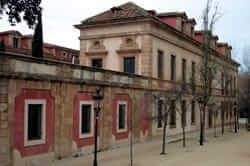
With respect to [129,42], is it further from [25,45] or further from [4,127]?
[25,45]

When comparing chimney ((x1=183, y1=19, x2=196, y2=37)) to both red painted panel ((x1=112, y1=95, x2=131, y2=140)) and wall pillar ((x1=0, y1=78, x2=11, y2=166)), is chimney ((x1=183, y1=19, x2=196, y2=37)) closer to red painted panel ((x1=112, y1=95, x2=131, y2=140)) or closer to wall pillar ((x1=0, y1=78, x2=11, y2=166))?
red painted panel ((x1=112, y1=95, x2=131, y2=140))

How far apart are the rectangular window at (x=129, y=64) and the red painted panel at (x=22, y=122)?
1036cm

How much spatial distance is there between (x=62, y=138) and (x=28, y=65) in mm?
3973

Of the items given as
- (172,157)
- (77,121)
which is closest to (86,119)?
(77,121)

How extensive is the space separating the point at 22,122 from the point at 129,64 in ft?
40.8

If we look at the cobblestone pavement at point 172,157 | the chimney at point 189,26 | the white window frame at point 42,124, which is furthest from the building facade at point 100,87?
the cobblestone pavement at point 172,157

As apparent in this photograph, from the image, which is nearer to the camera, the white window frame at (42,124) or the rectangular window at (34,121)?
the white window frame at (42,124)

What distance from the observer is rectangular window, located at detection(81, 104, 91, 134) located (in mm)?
16953

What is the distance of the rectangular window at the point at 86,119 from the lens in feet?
55.6

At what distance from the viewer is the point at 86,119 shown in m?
17.2

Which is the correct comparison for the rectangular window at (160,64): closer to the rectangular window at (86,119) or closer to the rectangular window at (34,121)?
the rectangular window at (86,119)

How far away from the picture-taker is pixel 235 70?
5072 cm

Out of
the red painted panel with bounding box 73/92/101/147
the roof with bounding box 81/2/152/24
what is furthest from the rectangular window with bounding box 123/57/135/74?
the red painted panel with bounding box 73/92/101/147

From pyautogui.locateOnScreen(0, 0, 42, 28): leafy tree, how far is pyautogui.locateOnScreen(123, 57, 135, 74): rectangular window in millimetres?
11832
